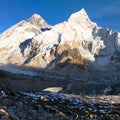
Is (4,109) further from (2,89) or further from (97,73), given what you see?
(97,73)

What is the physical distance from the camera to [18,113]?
493 inches

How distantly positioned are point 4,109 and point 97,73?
17631 cm

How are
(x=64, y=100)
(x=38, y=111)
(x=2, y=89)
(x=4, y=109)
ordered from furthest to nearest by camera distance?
(x=64, y=100), (x=2, y=89), (x=38, y=111), (x=4, y=109)

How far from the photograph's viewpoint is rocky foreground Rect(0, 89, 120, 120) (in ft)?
41.5

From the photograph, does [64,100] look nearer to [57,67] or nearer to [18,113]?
[18,113]

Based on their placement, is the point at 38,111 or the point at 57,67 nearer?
the point at 38,111

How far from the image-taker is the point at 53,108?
45.6ft

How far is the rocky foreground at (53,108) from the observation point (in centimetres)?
1266

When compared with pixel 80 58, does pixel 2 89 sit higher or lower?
lower

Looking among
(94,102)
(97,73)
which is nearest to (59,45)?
(97,73)

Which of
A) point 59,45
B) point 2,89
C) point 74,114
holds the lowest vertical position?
point 74,114

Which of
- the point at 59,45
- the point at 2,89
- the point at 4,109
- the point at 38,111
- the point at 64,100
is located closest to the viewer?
the point at 4,109

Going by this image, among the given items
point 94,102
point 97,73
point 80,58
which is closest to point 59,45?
point 80,58

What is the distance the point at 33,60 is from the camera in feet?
629
